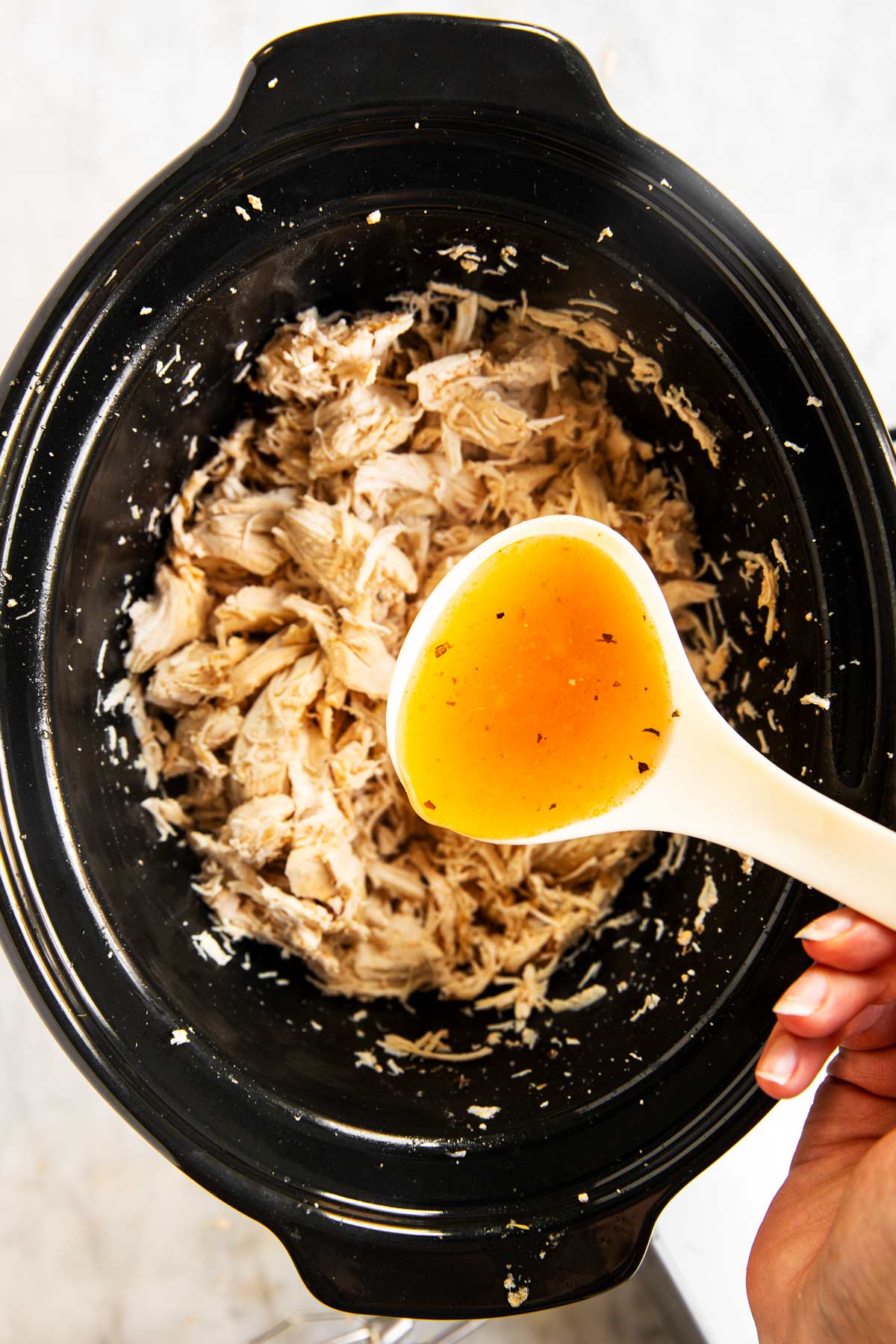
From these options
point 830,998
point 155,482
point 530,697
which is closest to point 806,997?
point 830,998

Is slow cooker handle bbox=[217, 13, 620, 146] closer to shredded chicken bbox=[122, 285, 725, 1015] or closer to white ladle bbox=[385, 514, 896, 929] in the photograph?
shredded chicken bbox=[122, 285, 725, 1015]

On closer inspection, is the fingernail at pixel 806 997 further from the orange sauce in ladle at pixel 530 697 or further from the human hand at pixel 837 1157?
the orange sauce in ladle at pixel 530 697

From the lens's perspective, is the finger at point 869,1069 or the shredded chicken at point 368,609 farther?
the shredded chicken at point 368,609

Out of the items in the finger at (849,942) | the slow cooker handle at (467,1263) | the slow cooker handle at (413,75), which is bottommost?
the slow cooker handle at (467,1263)

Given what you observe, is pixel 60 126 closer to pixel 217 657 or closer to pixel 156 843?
pixel 217 657

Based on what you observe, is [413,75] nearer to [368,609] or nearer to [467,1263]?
[368,609]

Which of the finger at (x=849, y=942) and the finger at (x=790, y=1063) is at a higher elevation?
the finger at (x=849, y=942)

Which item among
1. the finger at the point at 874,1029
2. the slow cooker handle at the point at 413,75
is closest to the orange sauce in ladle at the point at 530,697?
the finger at the point at 874,1029
